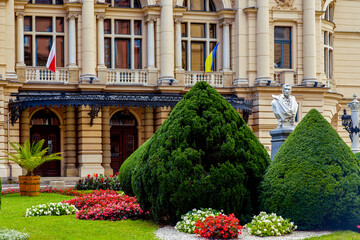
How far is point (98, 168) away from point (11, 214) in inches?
703

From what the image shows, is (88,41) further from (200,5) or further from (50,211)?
(50,211)

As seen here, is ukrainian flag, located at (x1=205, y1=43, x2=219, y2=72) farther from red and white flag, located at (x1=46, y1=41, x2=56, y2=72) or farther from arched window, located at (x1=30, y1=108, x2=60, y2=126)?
arched window, located at (x1=30, y1=108, x2=60, y2=126)

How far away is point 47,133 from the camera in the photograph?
36281 mm

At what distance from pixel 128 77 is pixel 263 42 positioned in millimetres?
8248

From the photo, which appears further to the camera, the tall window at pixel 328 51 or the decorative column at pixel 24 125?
the tall window at pixel 328 51

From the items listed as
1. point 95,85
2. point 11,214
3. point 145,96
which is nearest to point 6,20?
point 95,85

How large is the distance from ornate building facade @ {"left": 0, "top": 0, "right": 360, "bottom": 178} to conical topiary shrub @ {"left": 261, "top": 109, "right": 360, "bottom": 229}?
66.8 ft

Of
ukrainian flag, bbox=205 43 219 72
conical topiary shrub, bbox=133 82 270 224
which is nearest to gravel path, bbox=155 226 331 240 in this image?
conical topiary shrub, bbox=133 82 270 224

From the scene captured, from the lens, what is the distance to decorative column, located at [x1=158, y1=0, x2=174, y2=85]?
3644cm

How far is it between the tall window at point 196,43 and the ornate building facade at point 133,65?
0.20ft

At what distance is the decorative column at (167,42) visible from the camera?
1435 inches

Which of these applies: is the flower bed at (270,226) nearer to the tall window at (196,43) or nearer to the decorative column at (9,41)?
the decorative column at (9,41)

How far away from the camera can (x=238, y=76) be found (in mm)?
37719

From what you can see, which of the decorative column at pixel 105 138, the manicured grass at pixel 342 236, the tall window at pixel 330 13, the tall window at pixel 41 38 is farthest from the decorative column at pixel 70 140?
Answer: the manicured grass at pixel 342 236
